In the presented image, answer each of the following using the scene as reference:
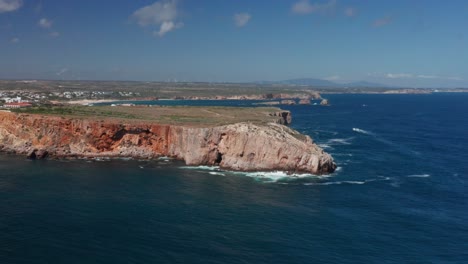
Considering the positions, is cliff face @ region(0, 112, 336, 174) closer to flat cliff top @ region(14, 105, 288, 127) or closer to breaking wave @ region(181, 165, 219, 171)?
breaking wave @ region(181, 165, 219, 171)

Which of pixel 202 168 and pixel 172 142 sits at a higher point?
pixel 172 142

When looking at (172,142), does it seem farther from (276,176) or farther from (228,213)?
(228,213)

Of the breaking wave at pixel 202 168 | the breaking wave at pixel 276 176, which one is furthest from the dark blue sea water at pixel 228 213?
the breaking wave at pixel 202 168

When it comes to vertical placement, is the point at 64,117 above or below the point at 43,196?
above

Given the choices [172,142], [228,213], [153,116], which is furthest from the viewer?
[153,116]

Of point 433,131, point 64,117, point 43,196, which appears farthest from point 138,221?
point 433,131

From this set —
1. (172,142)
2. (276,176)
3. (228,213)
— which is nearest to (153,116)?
(172,142)

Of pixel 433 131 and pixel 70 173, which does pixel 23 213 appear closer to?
pixel 70 173
